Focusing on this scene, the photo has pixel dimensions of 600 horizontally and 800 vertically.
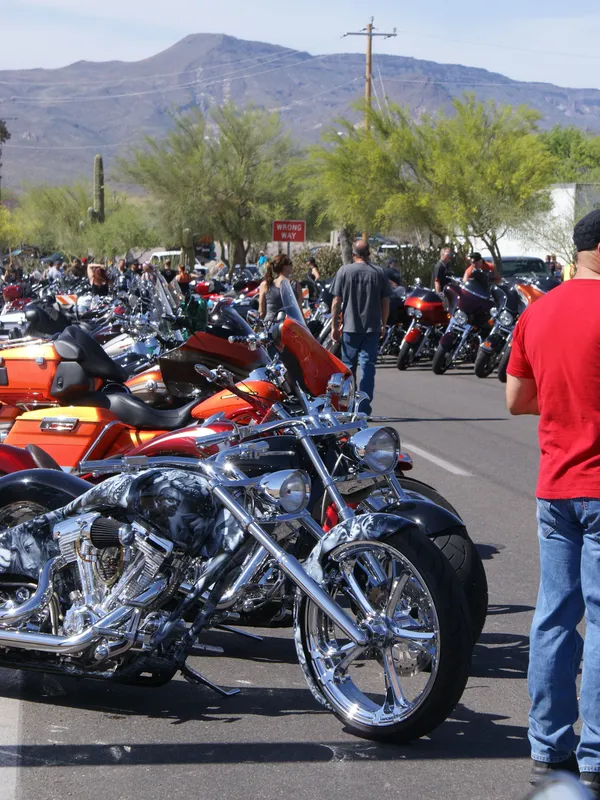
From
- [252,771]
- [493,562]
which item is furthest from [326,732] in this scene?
[493,562]

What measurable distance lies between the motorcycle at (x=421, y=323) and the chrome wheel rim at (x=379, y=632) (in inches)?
577

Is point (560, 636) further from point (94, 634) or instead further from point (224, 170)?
point (224, 170)

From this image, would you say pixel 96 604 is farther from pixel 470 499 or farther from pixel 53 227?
pixel 53 227

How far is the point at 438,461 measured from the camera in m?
10.6

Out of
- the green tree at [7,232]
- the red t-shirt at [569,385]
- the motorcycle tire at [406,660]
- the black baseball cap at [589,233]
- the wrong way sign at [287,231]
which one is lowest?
the green tree at [7,232]

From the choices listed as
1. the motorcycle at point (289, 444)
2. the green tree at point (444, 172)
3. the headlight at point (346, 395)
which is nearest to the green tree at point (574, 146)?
the green tree at point (444, 172)

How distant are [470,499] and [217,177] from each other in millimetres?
47431

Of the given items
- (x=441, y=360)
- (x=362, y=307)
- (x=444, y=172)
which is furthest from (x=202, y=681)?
(x=444, y=172)

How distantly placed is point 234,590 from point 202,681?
47cm

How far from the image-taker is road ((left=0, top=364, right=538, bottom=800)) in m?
3.87

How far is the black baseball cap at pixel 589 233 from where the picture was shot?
364cm

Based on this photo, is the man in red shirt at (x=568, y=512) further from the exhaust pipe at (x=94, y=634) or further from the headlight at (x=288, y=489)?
the exhaust pipe at (x=94, y=634)

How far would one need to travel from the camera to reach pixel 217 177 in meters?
54.7

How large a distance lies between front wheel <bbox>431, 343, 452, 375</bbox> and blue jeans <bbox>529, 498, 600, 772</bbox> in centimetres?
1471
